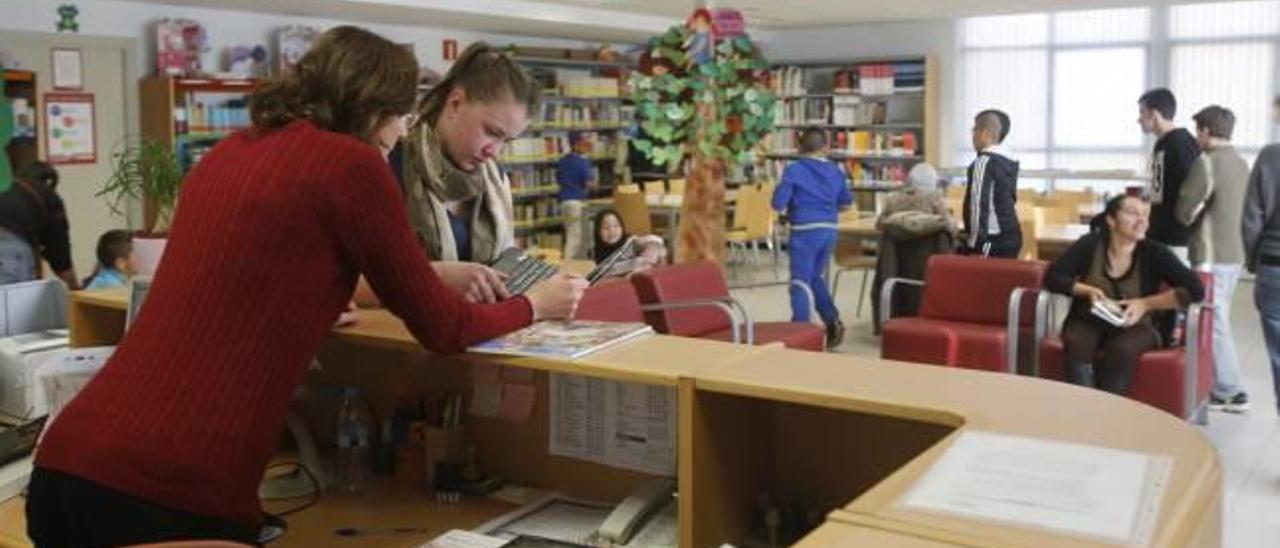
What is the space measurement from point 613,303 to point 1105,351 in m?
2.24

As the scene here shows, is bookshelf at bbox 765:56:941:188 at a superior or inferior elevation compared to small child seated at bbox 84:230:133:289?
superior

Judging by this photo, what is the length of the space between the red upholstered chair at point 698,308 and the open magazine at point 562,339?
2.82 metres

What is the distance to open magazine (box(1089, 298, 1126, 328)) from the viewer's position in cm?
508

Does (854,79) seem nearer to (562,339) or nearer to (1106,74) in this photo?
(1106,74)

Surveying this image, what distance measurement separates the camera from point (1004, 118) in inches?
277

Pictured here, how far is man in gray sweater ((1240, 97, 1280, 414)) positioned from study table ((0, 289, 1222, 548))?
380 cm

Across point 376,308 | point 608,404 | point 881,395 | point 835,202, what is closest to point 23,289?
point 376,308

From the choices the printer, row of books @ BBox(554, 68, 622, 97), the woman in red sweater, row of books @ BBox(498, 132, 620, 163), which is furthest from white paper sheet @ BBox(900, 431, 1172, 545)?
row of books @ BBox(554, 68, 622, 97)

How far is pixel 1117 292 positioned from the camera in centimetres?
524

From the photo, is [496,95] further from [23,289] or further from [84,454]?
[23,289]

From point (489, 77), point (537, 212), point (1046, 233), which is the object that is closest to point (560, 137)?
point (537, 212)

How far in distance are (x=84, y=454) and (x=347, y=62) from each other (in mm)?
622

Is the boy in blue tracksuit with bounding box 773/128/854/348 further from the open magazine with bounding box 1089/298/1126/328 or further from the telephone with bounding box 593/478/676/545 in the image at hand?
the telephone with bounding box 593/478/676/545

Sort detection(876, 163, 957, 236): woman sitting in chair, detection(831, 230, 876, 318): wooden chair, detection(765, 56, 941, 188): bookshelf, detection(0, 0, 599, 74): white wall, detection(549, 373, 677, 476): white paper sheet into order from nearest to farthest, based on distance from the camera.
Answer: detection(549, 373, 677, 476): white paper sheet, detection(876, 163, 957, 236): woman sitting in chair, detection(0, 0, 599, 74): white wall, detection(831, 230, 876, 318): wooden chair, detection(765, 56, 941, 188): bookshelf
